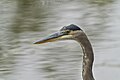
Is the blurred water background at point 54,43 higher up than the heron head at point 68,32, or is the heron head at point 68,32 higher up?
the heron head at point 68,32

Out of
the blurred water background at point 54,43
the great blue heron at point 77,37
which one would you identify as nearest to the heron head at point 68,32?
the great blue heron at point 77,37

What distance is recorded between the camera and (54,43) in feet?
30.0

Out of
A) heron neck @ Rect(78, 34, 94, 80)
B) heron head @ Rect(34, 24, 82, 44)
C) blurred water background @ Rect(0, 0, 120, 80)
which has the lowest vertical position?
blurred water background @ Rect(0, 0, 120, 80)

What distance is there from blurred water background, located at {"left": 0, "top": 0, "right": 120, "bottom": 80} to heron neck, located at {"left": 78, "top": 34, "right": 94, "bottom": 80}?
6.63 ft

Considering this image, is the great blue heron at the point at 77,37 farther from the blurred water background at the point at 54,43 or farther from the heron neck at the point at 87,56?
the blurred water background at the point at 54,43

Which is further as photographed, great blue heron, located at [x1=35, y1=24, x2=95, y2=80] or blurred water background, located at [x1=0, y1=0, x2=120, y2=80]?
blurred water background, located at [x1=0, y1=0, x2=120, y2=80]

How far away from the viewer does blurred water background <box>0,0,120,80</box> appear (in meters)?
8.07

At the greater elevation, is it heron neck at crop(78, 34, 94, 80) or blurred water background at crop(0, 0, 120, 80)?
heron neck at crop(78, 34, 94, 80)

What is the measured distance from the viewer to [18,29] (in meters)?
10.2

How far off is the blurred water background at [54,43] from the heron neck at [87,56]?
202 cm

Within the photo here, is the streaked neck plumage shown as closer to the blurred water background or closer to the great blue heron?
the great blue heron

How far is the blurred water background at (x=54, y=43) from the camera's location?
8.07 metres

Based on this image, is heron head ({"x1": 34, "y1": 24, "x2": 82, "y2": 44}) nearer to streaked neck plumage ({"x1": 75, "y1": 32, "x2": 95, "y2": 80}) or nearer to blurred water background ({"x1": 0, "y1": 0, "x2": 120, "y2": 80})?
streaked neck plumage ({"x1": 75, "y1": 32, "x2": 95, "y2": 80})

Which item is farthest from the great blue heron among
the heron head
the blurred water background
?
the blurred water background
